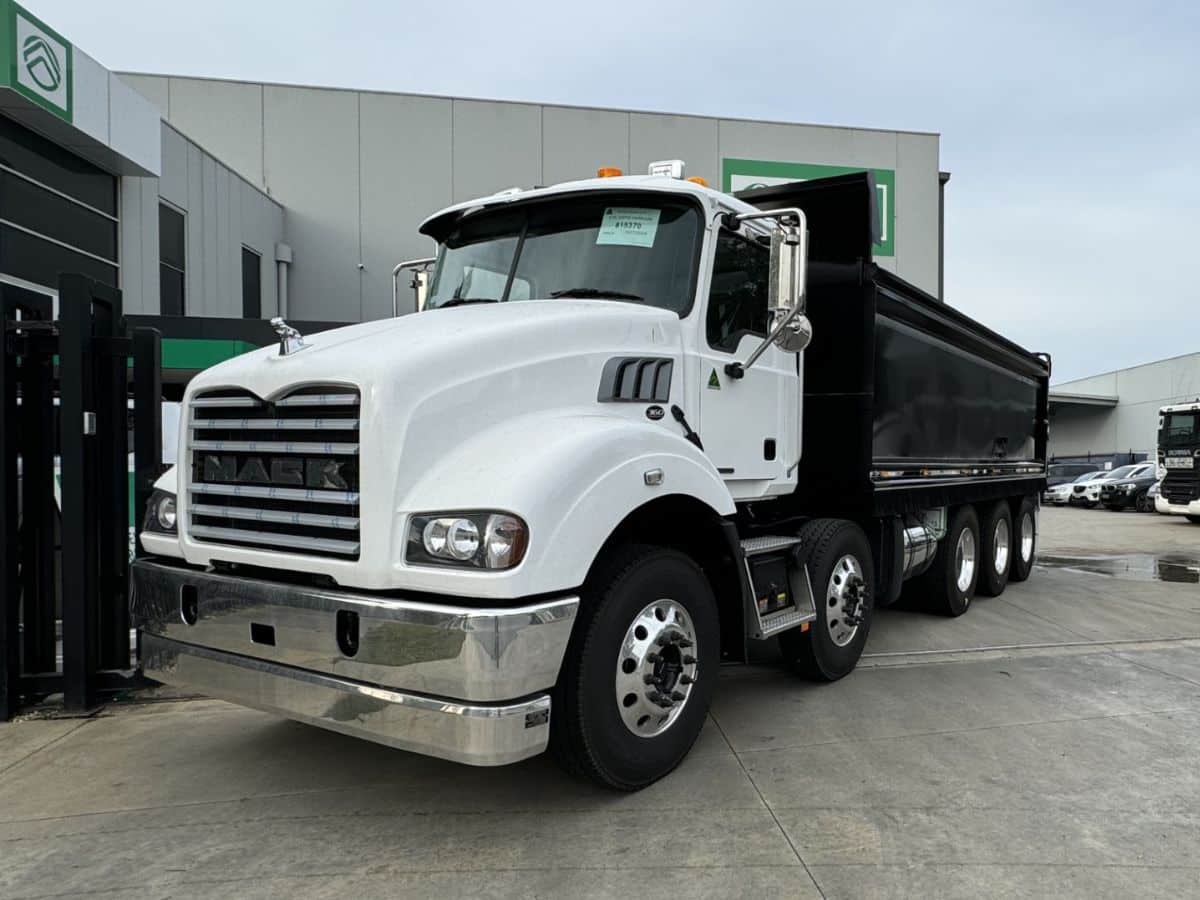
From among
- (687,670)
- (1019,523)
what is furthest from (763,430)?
(1019,523)

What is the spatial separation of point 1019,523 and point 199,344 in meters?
12.5

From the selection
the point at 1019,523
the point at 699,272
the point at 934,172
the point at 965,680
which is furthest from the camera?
the point at 934,172

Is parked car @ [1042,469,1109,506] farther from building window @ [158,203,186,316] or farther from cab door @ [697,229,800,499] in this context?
cab door @ [697,229,800,499]

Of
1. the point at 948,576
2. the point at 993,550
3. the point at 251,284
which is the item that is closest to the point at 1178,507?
the point at 993,550

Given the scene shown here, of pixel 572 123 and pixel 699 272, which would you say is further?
pixel 572 123

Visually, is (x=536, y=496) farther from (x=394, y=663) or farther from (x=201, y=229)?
(x=201, y=229)

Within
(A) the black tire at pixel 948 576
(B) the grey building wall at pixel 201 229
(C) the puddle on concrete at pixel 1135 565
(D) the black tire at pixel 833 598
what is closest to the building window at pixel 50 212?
(B) the grey building wall at pixel 201 229

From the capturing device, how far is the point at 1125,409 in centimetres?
4797

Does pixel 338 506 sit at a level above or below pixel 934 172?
below

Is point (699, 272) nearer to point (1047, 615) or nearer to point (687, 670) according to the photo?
point (687, 670)

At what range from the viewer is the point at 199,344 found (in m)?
14.0

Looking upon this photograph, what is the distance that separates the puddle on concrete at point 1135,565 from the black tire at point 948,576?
4.51 meters

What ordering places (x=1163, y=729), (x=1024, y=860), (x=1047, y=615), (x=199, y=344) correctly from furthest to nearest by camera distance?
(x=199, y=344), (x=1047, y=615), (x=1163, y=729), (x=1024, y=860)

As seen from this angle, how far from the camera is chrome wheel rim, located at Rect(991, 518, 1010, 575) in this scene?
857 cm
